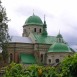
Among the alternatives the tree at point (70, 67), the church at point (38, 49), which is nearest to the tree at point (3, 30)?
the tree at point (70, 67)

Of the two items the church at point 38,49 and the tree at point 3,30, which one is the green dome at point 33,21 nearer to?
the church at point 38,49

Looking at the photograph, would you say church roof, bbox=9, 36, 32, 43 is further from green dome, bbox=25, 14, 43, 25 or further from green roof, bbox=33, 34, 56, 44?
green dome, bbox=25, 14, 43, 25

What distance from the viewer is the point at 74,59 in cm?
2117

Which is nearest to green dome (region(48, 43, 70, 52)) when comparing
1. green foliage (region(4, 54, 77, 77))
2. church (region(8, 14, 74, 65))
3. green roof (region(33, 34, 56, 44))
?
church (region(8, 14, 74, 65))

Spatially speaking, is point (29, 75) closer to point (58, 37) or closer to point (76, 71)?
point (76, 71)

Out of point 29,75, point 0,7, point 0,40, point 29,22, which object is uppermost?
point 29,22

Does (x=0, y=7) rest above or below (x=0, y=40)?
above

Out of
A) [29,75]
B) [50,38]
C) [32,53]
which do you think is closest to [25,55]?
[32,53]

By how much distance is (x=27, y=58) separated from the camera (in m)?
68.7

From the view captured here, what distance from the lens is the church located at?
2680 inches

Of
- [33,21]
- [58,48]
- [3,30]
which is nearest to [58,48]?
[58,48]

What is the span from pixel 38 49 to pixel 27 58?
2.96 m

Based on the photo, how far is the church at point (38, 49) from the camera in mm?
68062

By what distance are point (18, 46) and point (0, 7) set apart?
119 feet
